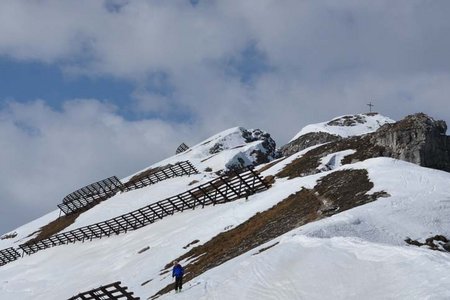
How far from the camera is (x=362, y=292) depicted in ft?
72.3

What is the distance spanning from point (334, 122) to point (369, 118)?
11484 millimetres

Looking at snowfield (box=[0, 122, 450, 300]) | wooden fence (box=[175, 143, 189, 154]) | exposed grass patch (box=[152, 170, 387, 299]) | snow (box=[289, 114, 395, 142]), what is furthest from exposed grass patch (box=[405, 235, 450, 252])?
wooden fence (box=[175, 143, 189, 154])

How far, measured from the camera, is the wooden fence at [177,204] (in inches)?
2128

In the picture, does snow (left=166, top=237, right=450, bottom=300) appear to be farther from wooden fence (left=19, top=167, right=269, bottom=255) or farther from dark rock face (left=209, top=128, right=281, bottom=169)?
dark rock face (left=209, top=128, right=281, bottom=169)

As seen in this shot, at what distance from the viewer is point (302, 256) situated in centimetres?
2725

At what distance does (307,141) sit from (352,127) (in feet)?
63.5

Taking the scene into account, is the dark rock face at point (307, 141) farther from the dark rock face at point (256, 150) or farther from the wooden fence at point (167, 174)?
the wooden fence at point (167, 174)

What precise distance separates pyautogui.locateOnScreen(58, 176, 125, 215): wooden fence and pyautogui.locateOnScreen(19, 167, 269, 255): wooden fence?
21.4 m

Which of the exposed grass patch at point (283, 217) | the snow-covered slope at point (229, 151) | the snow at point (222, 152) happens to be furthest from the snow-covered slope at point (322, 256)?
the snow-covered slope at point (229, 151)

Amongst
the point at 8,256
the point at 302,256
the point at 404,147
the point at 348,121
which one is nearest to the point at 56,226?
the point at 8,256

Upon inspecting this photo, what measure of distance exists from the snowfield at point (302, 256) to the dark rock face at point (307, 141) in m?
45.5

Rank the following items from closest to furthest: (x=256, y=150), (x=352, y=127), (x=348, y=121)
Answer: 1. (x=256, y=150)
2. (x=352, y=127)
3. (x=348, y=121)

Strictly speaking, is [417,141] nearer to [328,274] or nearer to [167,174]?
[328,274]

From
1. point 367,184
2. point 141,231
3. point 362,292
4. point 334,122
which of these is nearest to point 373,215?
point 367,184
